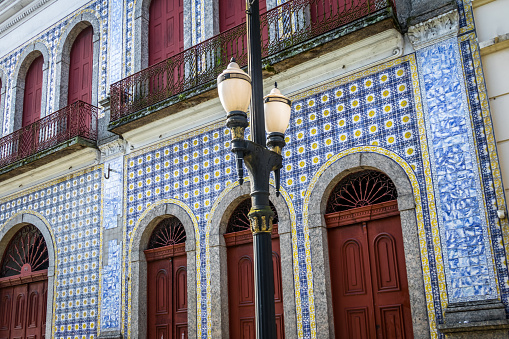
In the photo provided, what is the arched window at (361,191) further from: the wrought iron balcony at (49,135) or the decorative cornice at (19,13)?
the decorative cornice at (19,13)

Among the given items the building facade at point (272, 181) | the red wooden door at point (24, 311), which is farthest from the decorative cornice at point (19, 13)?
the red wooden door at point (24, 311)

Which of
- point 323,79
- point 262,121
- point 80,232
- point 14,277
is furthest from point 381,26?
point 14,277

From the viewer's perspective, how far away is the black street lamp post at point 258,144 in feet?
17.0

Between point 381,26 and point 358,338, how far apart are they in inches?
186

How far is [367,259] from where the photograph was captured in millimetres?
8773

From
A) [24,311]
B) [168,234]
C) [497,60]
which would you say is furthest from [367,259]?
[24,311]

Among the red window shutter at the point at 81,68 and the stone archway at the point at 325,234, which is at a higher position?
the red window shutter at the point at 81,68

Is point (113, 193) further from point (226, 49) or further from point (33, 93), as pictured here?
point (33, 93)

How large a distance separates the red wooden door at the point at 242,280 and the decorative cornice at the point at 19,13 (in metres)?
9.43

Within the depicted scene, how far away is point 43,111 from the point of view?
1497cm

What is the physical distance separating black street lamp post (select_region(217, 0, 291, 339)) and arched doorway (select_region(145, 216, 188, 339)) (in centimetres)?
558

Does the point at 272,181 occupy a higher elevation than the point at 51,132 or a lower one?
lower

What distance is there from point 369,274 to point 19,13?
42.1 ft

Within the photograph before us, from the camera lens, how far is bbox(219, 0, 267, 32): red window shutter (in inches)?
462
